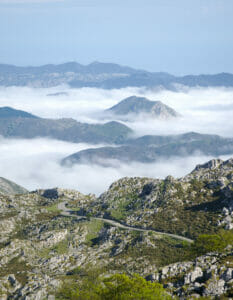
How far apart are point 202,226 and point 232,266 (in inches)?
2710

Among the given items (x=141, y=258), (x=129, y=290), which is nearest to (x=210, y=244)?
(x=141, y=258)

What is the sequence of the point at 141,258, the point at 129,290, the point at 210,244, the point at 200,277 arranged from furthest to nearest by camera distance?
1. the point at 141,258
2. the point at 210,244
3. the point at 200,277
4. the point at 129,290

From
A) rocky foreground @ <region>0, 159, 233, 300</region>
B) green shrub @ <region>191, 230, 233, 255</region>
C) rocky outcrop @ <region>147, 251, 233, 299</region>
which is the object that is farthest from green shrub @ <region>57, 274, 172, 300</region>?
green shrub @ <region>191, 230, 233, 255</region>

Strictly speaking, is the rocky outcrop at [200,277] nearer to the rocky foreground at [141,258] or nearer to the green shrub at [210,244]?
the rocky foreground at [141,258]

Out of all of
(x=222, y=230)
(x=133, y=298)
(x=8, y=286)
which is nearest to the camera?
(x=133, y=298)

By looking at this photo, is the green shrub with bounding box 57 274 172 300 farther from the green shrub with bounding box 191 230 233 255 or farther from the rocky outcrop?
the green shrub with bounding box 191 230 233 255

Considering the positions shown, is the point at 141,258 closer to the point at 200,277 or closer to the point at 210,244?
the point at 210,244

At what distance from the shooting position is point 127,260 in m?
167

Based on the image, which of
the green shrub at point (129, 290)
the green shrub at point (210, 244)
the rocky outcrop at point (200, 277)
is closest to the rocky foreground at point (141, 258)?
the rocky outcrop at point (200, 277)

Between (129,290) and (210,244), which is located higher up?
(210,244)

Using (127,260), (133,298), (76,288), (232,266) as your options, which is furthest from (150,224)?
(133,298)

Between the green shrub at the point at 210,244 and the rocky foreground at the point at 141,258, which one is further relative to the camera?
the green shrub at the point at 210,244

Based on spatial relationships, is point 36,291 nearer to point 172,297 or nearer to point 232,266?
point 172,297

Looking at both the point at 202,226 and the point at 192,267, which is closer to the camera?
the point at 192,267
